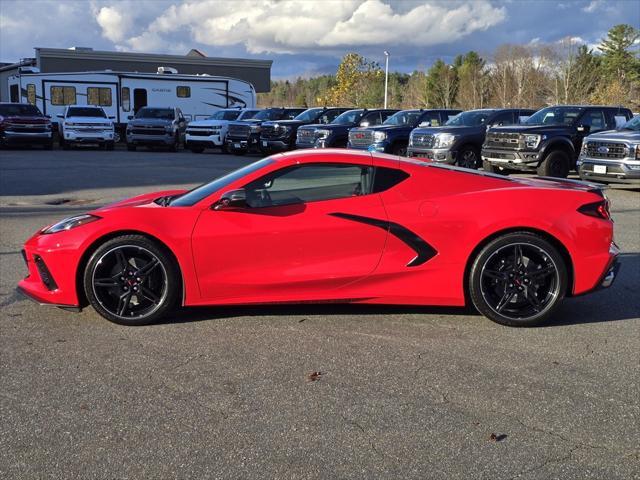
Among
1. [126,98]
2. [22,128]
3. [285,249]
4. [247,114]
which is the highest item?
[126,98]

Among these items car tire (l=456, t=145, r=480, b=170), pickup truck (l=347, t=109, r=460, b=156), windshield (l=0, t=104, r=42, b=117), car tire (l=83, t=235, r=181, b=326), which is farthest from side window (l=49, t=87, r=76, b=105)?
car tire (l=83, t=235, r=181, b=326)

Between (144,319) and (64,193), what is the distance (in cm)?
941

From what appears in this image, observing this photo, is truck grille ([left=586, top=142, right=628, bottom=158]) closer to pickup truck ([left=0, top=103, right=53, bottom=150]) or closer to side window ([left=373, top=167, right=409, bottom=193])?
side window ([left=373, top=167, right=409, bottom=193])

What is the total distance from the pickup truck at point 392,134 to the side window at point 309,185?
13.4m

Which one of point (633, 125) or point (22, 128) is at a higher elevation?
point (633, 125)

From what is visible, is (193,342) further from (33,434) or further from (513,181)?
(513,181)

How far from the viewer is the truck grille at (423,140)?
56.4 feet

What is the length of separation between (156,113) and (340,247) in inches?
973

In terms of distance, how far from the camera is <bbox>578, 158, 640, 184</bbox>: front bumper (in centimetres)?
1312

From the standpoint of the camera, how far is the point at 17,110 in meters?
27.0

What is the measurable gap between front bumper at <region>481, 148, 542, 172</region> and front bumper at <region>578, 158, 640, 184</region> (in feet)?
4.33

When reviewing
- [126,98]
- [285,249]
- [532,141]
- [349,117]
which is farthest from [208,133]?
[285,249]

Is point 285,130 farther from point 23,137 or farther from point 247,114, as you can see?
point 23,137

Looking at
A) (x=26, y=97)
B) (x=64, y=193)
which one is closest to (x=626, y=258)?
(x=64, y=193)
